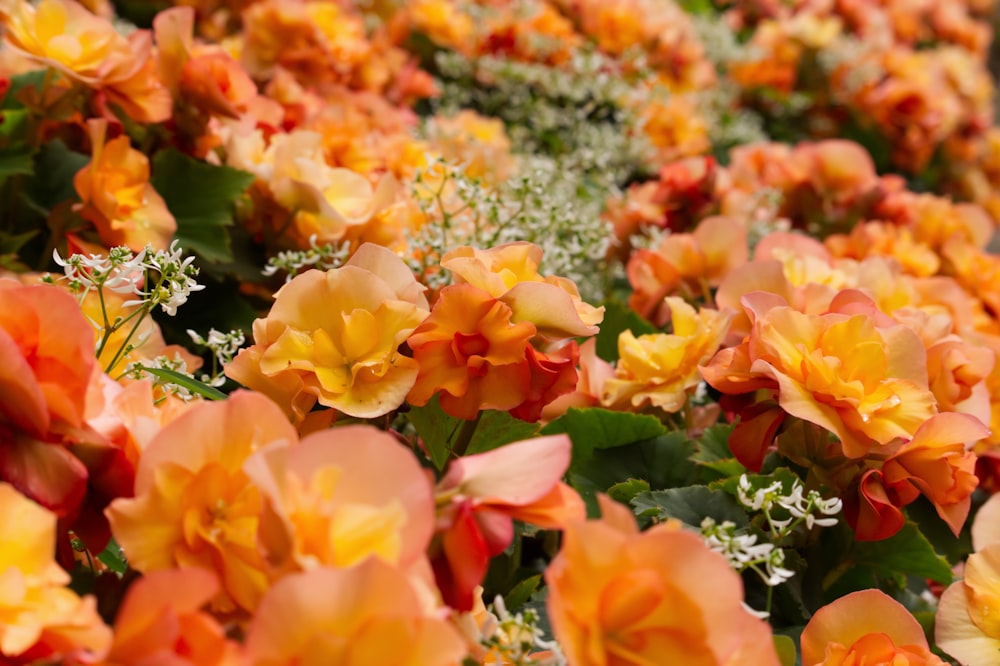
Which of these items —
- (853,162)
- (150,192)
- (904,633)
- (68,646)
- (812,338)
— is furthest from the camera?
(853,162)

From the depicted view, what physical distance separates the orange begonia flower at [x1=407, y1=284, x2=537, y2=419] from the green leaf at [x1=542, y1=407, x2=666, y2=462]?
0.16 metres

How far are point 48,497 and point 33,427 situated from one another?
A: 1.4 inches

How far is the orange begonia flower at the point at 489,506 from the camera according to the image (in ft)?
1.53

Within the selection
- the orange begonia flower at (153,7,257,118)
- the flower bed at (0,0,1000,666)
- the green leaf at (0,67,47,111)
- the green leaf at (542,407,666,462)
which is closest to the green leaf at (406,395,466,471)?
the flower bed at (0,0,1000,666)

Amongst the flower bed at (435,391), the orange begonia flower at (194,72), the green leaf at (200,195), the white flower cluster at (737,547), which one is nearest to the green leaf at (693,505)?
the flower bed at (435,391)

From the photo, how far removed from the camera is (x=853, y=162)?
151 cm

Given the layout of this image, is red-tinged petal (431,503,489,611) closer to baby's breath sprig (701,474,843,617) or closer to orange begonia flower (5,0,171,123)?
baby's breath sprig (701,474,843,617)

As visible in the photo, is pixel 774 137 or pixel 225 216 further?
pixel 774 137

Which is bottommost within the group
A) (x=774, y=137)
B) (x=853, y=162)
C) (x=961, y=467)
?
(x=774, y=137)

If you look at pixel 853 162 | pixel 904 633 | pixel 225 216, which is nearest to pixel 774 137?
pixel 853 162

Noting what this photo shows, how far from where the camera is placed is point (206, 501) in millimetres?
475

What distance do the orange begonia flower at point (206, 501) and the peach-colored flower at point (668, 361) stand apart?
0.42 metres

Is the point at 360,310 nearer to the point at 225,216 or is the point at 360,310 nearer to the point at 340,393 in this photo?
the point at 340,393

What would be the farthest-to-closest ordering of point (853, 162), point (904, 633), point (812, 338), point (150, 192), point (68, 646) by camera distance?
point (853, 162)
point (150, 192)
point (812, 338)
point (904, 633)
point (68, 646)
